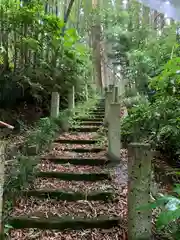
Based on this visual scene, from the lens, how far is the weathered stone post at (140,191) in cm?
203

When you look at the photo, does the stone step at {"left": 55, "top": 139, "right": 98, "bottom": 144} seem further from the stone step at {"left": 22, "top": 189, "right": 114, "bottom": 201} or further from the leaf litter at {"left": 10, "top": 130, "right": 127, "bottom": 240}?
the stone step at {"left": 22, "top": 189, "right": 114, "bottom": 201}

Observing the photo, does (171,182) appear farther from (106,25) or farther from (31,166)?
(106,25)

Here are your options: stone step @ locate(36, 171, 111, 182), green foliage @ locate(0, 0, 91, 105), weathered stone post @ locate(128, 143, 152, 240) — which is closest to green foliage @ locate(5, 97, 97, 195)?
stone step @ locate(36, 171, 111, 182)

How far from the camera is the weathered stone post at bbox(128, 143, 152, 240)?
203 cm

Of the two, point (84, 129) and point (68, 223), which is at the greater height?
point (84, 129)

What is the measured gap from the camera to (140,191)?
6.70 feet

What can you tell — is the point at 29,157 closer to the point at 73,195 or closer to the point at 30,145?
the point at 30,145

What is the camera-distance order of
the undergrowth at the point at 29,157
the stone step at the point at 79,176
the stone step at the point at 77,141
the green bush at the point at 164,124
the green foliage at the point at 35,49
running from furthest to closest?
1. the green foliage at the point at 35,49
2. the stone step at the point at 77,141
3. the green bush at the point at 164,124
4. the stone step at the point at 79,176
5. the undergrowth at the point at 29,157

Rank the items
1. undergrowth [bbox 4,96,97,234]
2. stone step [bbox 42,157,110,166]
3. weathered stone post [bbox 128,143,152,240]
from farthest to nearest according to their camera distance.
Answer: stone step [bbox 42,157,110,166]
undergrowth [bbox 4,96,97,234]
weathered stone post [bbox 128,143,152,240]

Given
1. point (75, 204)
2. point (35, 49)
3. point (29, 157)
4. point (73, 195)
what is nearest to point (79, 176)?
point (73, 195)

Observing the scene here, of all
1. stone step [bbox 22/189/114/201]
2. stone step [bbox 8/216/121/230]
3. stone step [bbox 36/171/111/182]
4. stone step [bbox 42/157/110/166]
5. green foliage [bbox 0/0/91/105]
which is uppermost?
green foliage [bbox 0/0/91/105]

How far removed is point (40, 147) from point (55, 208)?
1.61 metres

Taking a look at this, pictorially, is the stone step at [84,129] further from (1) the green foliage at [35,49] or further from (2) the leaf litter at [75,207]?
(2) the leaf litter at [75,207]

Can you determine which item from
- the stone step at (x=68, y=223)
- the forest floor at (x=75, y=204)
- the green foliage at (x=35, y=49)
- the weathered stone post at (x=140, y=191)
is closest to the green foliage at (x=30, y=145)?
the forest floor at (x=75, y=204)
